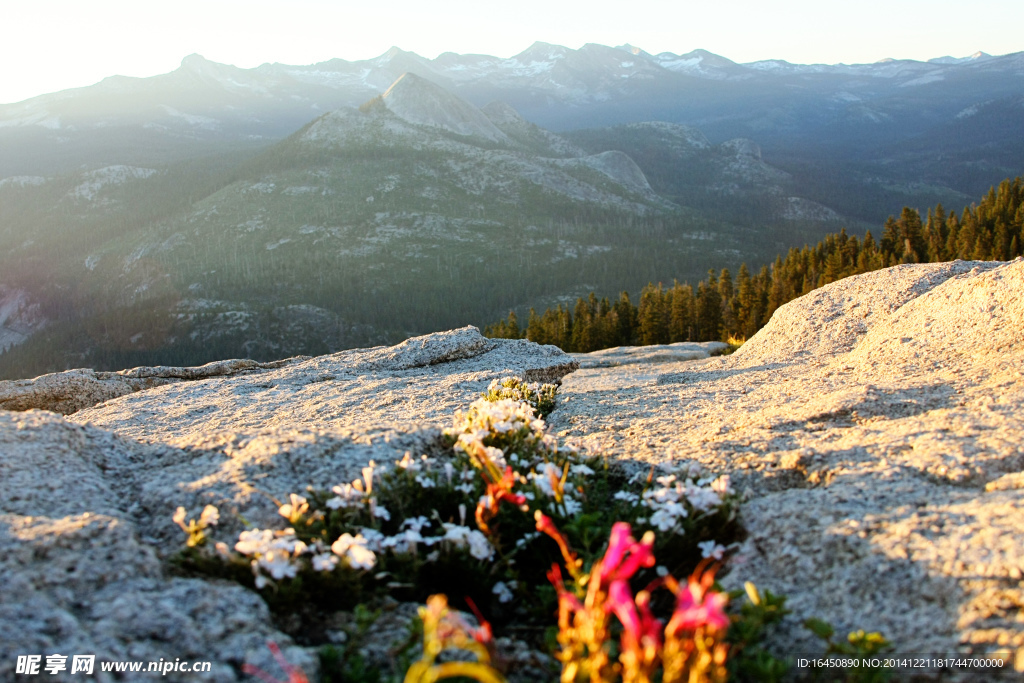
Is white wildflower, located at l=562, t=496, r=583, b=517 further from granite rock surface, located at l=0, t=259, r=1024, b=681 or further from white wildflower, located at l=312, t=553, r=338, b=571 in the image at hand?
white wildflower, located at l=312, t=553, r=338, b=571

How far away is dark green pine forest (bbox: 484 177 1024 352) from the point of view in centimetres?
6325

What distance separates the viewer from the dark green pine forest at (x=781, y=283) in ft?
208

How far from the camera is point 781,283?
6812 centimetres

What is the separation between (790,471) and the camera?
582cm

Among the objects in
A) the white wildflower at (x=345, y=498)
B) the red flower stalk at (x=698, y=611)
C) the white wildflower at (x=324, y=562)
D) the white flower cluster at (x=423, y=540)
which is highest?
the red flower stalk at (x=698, y=611)

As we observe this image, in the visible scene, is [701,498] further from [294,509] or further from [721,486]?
[294,509]

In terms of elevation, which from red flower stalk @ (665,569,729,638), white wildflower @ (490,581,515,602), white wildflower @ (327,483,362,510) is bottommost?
white wildflower @ (490,581,515,602)

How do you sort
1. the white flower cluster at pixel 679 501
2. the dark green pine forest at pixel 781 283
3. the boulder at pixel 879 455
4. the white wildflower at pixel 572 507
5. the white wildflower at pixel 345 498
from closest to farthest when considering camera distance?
1. the boulder at pixel 879 455
2. the white flower cluster at pixel 679 501
3. the white wildflower at pixel 345 498
4. the white wildflower at pixel 572 507
5. the dark green pine forest at pixel 781 283

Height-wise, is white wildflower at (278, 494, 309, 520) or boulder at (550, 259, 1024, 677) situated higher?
white wildflower at (278, 494, 309, 520)

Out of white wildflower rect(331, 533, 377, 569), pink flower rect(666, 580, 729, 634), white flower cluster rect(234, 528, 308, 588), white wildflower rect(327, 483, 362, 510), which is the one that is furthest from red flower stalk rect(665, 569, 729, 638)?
white wildflower rect(327, 483, 362, 510)

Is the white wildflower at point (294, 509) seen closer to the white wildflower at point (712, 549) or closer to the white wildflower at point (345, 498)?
the white wildflower at point (345, 498)

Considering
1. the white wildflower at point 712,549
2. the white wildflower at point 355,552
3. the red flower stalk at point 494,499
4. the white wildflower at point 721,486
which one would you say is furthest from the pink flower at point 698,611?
the white wildflower at point 721,486

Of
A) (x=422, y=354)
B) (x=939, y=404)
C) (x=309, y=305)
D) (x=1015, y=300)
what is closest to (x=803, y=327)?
(x=1015, y=300)

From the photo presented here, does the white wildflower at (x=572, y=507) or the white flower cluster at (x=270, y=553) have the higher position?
the white flower cluster at (x=270, y=553)
